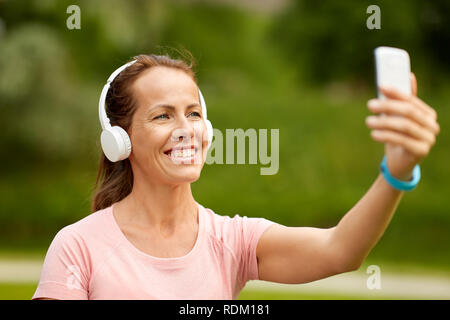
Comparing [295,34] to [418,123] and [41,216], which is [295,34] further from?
[418,123]

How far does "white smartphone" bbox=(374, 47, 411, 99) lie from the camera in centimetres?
189

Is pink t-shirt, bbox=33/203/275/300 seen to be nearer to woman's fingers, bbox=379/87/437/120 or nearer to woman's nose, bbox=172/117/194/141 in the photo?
woman's nose, bbox=172/117/194/141

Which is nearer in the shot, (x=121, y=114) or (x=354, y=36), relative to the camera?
(x=121, y=114)

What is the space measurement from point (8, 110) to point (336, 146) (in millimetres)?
6547

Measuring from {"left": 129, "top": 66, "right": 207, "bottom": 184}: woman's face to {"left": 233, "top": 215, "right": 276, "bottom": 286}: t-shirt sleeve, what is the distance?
283 millimetres

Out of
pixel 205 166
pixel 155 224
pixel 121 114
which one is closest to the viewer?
pixel 155 224

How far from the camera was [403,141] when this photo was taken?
191 cm

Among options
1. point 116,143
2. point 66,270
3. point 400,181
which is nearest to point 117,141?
point 116,143

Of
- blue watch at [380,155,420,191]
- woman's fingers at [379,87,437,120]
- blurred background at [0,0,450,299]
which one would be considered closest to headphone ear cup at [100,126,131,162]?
blue watch at [380,155,420,191]

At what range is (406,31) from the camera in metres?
16.7

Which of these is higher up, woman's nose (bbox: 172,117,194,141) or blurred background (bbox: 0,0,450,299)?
blurred background (bbox: 0,0,450,299)

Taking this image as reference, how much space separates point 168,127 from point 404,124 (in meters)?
1.07

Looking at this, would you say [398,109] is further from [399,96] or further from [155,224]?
[155,224]
